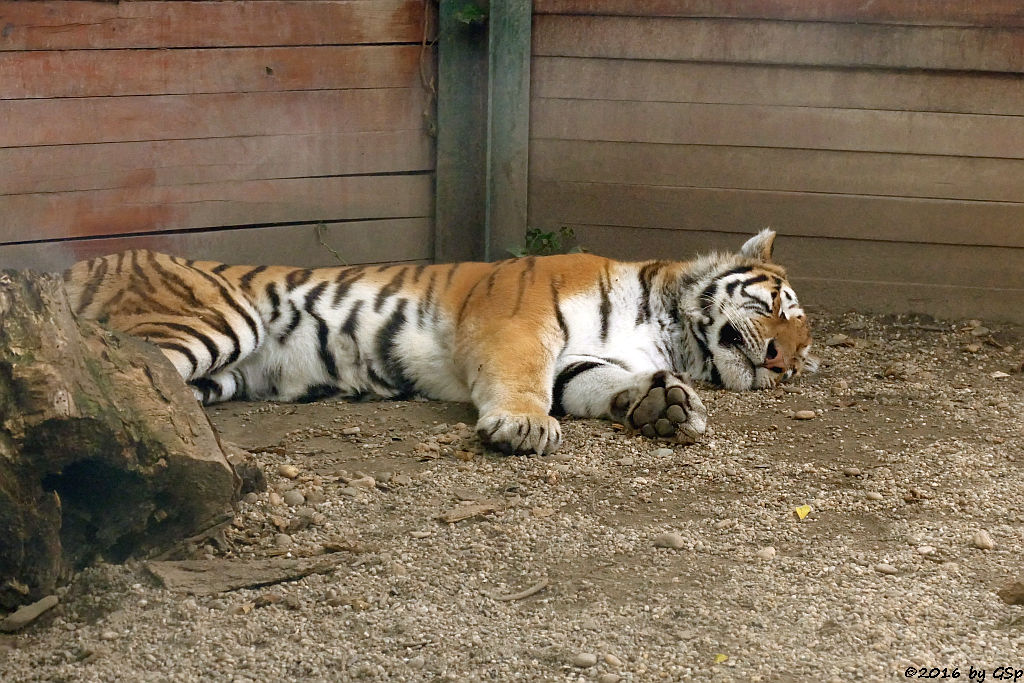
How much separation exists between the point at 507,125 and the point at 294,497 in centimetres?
254

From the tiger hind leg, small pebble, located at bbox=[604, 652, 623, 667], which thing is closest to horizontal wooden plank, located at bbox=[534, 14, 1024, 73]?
the tiger hind leg

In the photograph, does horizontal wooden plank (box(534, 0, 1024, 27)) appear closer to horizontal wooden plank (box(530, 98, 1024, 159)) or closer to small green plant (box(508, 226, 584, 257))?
horizontal wooden plank (box(530, 98, 1024, 159))

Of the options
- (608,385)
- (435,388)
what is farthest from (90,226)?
(608,385)

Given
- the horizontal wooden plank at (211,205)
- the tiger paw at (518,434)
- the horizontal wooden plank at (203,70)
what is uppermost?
the horizontal wooden plank at (203,70)

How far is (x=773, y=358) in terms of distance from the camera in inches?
162

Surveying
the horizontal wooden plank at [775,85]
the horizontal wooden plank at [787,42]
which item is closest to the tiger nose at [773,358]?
the horizontal wooden plank at [775,85]

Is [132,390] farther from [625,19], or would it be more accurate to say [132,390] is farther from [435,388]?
[625,19]

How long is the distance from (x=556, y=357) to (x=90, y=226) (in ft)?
6.19

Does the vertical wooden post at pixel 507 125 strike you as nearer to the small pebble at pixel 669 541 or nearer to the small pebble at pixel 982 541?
the small pebble at pixel 669 541

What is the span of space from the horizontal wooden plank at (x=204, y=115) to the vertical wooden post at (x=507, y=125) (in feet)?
1.17

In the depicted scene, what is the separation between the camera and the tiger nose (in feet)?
13.5

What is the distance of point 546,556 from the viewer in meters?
2.59

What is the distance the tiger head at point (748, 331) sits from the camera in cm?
412

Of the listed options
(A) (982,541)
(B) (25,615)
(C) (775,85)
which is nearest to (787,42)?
(C) (775,85)
